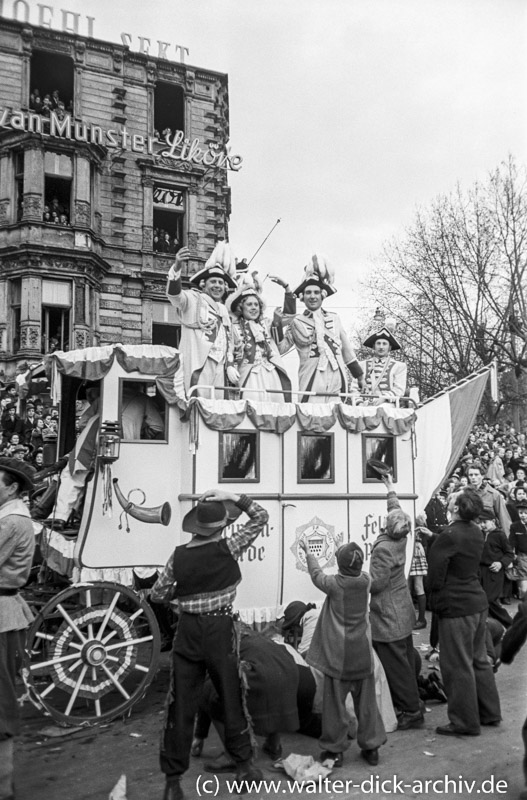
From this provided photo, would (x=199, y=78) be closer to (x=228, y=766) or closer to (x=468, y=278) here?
(x=468, y=278)

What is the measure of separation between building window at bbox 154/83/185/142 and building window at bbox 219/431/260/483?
2152 cm

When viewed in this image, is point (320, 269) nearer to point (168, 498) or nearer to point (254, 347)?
point (254, 347)

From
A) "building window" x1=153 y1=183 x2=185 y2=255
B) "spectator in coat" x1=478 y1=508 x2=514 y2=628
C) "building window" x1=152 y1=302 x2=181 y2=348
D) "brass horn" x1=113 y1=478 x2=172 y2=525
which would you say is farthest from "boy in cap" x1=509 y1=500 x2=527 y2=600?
"building window" x1=153 y1=183 x2=185 y2=255

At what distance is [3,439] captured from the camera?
14367 mm

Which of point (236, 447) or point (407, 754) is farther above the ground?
point (236, 447)

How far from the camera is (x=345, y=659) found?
4637mm

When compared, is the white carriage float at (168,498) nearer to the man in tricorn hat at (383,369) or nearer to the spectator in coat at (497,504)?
the man in tricorn hat at (383,369)

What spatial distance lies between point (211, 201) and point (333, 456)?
818 inches

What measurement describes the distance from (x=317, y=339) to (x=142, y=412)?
2351 mm

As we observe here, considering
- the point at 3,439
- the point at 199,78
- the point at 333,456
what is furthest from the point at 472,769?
the point at 199,78

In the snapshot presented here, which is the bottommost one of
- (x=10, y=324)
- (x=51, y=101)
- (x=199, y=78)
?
(x=10, y=324)

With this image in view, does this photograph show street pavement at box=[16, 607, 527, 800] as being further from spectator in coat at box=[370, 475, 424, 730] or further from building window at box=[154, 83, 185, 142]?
building window at box=[154, 83, 185, 142]

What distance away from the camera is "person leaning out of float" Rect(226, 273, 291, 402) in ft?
23.5

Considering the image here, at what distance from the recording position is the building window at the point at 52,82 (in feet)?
76.9
